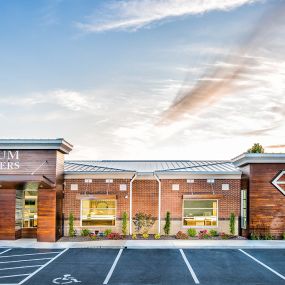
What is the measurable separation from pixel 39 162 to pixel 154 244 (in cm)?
864

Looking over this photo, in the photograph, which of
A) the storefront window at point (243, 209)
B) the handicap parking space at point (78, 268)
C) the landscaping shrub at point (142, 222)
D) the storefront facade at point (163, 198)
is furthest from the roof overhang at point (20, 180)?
the storefront window at point (243, 209)

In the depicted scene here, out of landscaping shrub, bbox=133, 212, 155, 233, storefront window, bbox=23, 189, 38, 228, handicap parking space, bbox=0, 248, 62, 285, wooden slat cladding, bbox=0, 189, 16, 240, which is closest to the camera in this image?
handicap parking space, bbox=0, 248, 62, 285

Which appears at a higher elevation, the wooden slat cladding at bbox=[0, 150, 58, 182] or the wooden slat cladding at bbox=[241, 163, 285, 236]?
the wooden slat cladding at bbox=[0, 150, 58, 182]

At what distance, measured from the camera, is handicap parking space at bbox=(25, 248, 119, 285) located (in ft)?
51.5

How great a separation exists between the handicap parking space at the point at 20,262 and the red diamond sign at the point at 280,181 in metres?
14.4

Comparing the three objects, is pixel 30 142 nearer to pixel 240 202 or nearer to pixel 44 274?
pixel 44 274

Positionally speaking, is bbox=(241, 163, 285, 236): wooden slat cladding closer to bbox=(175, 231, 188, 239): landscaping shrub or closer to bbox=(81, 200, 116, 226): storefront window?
bbox=(175, 231, 188, 239): landscaping shrub

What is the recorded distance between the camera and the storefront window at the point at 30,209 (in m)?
27.3

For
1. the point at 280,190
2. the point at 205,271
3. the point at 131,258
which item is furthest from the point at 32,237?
the point at 280,190

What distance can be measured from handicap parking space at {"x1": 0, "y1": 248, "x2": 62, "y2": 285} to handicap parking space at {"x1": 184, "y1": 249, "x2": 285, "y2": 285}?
22.6 ft

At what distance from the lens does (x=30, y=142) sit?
25.3m

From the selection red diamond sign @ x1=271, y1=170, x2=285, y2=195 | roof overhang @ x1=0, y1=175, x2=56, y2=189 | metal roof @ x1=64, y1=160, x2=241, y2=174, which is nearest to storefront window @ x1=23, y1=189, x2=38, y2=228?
metal roof @ x1=64, y1=160, x2=241, y2=174

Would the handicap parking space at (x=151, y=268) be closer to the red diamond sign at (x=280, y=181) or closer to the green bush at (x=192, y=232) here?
the green bush at (x=192, y=232)

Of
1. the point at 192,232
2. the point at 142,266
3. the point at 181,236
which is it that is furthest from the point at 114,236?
the point at 142,266
